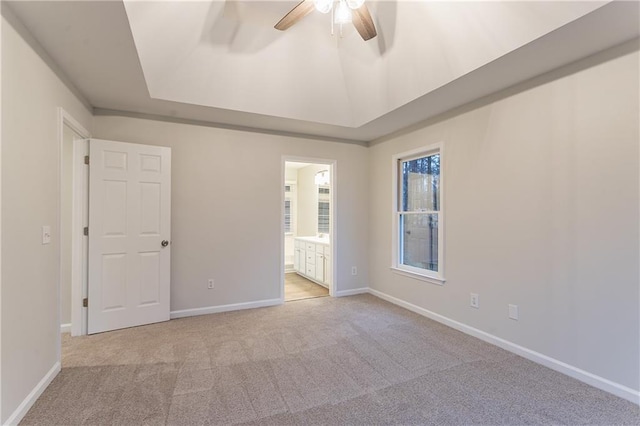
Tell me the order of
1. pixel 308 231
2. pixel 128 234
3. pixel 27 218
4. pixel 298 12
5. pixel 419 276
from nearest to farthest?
pixel 27 218 → pixel 298 12 → pixel 128 234 → pixel 419 276 → pixel 308 231

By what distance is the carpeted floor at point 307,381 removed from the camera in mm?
1938

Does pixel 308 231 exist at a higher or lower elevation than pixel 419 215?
lower

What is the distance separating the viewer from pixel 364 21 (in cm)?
227

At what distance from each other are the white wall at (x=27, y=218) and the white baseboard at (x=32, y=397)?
1.0 inches

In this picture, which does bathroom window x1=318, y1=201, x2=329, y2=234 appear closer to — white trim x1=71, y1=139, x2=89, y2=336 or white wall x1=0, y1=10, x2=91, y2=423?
white trim x1=71, y1=139, x2=89, y2=336

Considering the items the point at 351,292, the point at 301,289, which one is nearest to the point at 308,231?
the point at 301,289

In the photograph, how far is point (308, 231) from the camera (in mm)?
6770

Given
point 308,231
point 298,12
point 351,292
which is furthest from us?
point 308,231

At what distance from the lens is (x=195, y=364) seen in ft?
8.44

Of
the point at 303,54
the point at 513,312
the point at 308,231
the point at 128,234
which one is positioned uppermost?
the point at 303,54

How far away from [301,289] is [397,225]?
192 centimetres

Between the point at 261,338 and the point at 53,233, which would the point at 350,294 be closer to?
the point at 261,338

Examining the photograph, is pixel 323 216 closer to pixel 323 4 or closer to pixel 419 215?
pixel 419 215

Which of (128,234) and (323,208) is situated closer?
(128,234)
